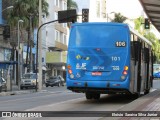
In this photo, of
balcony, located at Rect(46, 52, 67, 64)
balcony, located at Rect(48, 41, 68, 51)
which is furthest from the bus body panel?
balcony, located at Rect(48, 41, 68, 51)

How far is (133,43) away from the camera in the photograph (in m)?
20.1

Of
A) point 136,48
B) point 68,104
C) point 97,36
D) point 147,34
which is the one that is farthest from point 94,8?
point 97,36

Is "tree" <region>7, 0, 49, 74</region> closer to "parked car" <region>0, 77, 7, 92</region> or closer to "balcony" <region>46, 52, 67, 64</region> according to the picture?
"parked car" <region>0, 77, 7, 92</region>

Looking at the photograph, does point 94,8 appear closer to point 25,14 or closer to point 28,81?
point 25,14

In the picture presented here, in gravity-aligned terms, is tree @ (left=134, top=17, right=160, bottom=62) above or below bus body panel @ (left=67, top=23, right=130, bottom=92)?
above

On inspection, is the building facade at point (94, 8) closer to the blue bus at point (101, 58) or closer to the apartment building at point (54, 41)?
the apartment building at point (54, 41)

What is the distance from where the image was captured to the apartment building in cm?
7588

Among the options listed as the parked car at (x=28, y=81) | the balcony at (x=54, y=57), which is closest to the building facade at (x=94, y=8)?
the balcony at (x=54, y=57)

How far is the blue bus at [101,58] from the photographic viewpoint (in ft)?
63.3

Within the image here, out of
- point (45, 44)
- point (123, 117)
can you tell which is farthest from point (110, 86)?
point (45, 44)

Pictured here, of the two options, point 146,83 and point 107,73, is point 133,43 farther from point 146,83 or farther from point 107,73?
point 146,83

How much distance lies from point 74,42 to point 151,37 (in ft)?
319

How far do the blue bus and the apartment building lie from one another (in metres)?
53.4

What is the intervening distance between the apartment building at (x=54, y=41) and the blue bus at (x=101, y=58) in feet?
175
